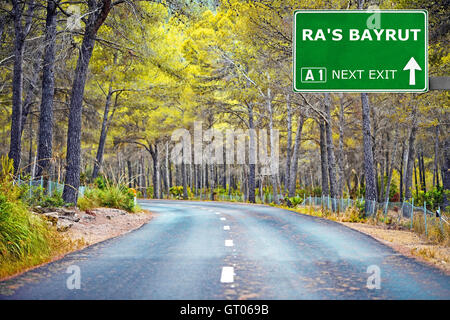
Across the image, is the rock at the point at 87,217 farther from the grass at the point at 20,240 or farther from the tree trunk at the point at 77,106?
the grass at the point at 20,240

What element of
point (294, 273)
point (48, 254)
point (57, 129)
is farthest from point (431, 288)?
point (57, 129)

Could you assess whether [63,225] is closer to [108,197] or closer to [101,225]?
[101,225]

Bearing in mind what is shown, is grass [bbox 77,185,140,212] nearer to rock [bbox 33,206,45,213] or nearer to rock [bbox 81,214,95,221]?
rock [bbox 81,214,95,221]

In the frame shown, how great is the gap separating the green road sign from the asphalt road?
3927mm

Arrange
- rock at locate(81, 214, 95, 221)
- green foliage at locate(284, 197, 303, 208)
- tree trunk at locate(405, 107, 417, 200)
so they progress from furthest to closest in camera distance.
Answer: tree trunk at locate(405, 107, 417, 200)
green foliage at locate(284, 197, 303, 208)
rock at locate(81, 214, 95, 221)

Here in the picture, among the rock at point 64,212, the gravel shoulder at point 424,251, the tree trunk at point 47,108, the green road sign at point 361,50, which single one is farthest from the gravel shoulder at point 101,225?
the gravel shoulder at point 424,251

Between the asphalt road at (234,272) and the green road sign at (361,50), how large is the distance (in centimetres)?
393

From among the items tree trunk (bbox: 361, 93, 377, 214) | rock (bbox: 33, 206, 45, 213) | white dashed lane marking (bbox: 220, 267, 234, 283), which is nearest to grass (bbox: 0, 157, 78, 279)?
rock (bbox: 33, 206, 45, 213)

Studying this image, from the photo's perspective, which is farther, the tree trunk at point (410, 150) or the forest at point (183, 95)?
the tree trunk at point (410, 150)

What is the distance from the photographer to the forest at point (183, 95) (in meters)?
18.5

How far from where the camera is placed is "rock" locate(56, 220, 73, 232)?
13258 millimetres

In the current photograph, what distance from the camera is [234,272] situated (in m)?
8.02

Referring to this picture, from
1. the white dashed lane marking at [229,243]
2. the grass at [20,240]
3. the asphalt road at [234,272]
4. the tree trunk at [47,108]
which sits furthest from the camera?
the tree trunk at [47,108]

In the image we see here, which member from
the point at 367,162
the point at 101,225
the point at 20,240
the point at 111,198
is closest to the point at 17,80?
the point at 111,198
